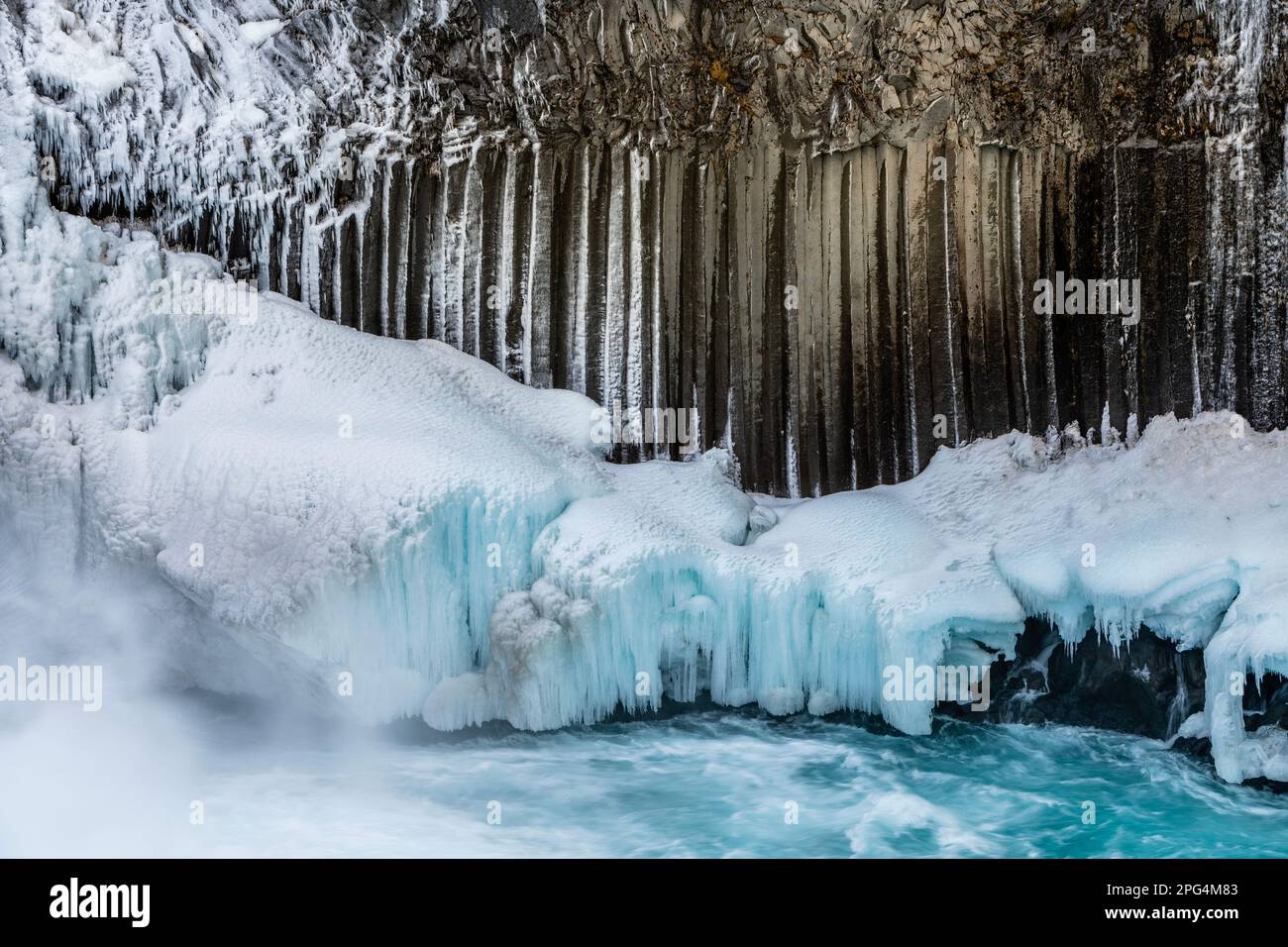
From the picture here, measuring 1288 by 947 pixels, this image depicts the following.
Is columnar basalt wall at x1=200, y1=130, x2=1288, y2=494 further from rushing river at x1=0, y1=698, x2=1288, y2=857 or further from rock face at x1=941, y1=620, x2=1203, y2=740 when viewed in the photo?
rushing river at x1=0, y1=698, x2=1288, y2=857

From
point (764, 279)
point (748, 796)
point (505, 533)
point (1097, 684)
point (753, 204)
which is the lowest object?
point (748, 796)

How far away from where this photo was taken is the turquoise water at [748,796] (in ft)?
22.3

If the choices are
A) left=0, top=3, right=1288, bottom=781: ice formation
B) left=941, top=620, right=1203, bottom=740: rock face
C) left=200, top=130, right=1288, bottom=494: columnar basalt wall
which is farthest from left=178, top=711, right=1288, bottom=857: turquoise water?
left=200, top=130, right=1288, bottom=494: columnar basalt wall

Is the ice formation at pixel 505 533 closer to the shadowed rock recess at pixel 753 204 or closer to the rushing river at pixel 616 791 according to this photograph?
the rushing river at pixel 616 791

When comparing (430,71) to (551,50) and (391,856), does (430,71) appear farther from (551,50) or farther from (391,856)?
(391,856)

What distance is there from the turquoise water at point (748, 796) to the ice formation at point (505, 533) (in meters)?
0.27

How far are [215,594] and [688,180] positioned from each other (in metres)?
4.31

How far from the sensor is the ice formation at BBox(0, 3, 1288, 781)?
25.3 feet

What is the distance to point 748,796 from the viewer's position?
7348mm

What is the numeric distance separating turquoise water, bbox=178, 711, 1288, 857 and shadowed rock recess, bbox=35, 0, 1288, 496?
2.29 metres

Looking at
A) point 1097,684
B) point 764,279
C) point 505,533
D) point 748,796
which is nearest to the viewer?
point 748,796

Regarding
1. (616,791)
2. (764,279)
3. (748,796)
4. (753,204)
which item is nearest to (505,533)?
(616,791)

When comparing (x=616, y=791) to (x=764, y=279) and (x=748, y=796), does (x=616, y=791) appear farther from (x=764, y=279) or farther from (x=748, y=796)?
(x=764, y=279)

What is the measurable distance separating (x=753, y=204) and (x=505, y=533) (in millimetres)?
3243
